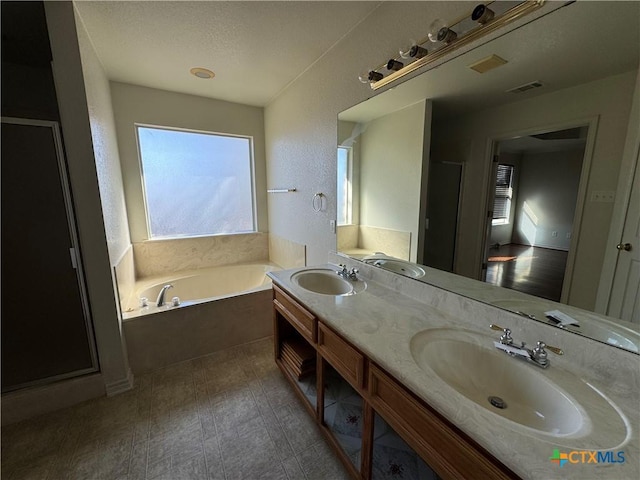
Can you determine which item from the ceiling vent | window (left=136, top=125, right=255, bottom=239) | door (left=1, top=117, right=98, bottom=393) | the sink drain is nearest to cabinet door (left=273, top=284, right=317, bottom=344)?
the sink drain

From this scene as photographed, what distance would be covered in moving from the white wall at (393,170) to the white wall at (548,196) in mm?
480

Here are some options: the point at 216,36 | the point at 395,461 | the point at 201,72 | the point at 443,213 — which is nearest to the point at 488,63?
the point at 443,213

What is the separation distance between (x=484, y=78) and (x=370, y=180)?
0.81m

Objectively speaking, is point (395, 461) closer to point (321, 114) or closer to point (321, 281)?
point (321, 281)

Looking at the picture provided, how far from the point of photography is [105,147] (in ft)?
6.68

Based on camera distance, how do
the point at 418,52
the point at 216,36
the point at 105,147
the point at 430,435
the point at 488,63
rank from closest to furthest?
the point at 430,435 < the point at 488,63 < the point at 418,52 < the point at 216,36 < the point at 105,147

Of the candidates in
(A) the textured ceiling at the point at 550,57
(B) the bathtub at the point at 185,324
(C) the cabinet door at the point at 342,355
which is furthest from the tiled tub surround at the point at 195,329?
(A) the textured ceiling at the point at 550,57

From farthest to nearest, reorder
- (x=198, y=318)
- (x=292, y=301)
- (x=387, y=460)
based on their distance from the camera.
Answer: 1. (x=198, y=318)
2. (x=292, y=301)
3. (x=387, y=460)

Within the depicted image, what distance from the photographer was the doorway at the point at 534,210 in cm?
95

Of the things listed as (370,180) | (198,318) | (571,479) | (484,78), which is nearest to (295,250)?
(198,318)

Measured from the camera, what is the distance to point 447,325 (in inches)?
45.6

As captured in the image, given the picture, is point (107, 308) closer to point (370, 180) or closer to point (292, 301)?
point (292, 301)

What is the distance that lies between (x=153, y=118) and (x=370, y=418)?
324 centimetres

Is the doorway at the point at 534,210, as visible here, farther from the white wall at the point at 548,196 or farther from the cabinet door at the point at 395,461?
the cabinet door at the point at 395,461
